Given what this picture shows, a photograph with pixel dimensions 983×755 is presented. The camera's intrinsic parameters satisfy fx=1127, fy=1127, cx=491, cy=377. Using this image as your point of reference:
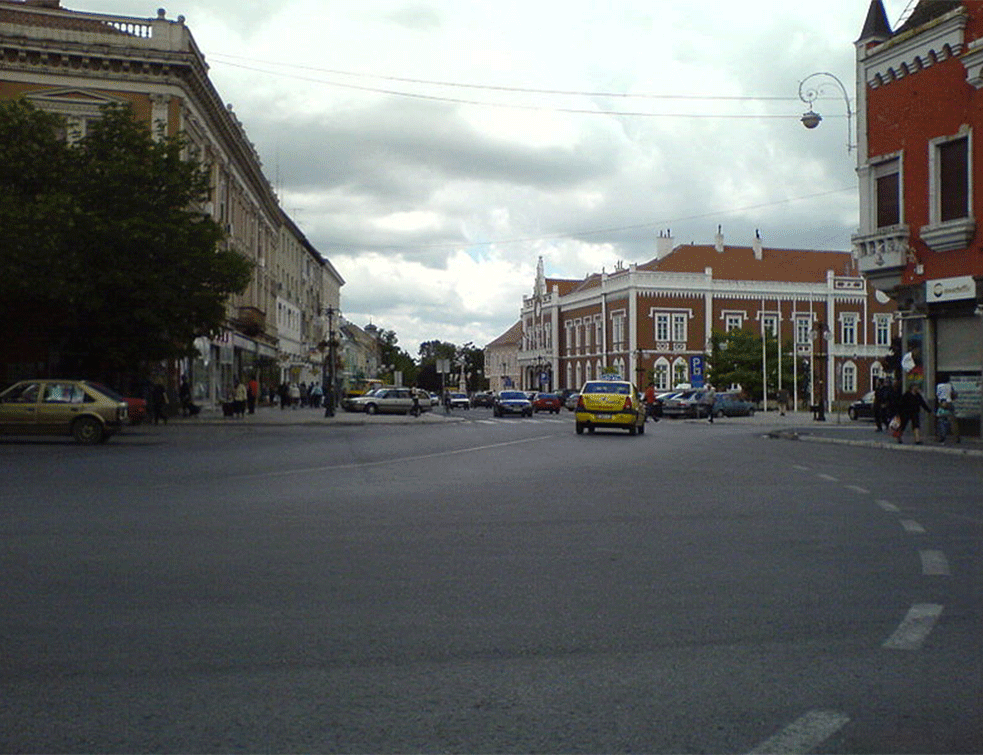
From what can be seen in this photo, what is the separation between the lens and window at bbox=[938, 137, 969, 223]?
29.0m

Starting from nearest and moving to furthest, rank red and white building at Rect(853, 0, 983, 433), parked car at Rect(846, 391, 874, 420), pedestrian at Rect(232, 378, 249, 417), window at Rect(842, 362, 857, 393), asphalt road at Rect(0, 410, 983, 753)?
asphalt road at Rect(0, 410, 983, 753), red and white building at Rect(853, 0, 983, 433), pedestrian at Rect(232, 378, 249, 417), parked car at Rect(846, 391, 874, 420), window at Rect(842, 362, 857, 393)

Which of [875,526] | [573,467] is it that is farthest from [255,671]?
[573,467]

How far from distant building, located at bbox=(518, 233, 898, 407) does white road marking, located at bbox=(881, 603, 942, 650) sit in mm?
85044

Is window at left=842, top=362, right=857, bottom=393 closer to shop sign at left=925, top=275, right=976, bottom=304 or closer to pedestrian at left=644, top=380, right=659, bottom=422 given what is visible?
pedestrian at left=644, top=380, right=659, bottom=422

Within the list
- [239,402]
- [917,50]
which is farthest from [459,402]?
[917,50]

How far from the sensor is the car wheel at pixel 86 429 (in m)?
27.4

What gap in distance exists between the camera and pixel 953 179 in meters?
29.3

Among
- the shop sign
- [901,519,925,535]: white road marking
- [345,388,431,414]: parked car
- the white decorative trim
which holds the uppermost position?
the white decorative trim

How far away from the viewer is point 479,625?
671 cm

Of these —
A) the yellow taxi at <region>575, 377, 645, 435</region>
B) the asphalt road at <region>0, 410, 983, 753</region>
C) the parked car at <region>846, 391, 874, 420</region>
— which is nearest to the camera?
the asphalt road at <region>0, 410, 983, 753</region>

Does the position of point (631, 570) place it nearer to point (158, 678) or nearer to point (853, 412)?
point (158, 678)

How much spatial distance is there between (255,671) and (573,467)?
48.4 ft

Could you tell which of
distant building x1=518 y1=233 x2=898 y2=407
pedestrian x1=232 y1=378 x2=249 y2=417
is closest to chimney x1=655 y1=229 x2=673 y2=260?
distant building x1=518 y1=233 x2=898 y2=407

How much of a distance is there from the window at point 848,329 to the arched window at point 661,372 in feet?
51.2
